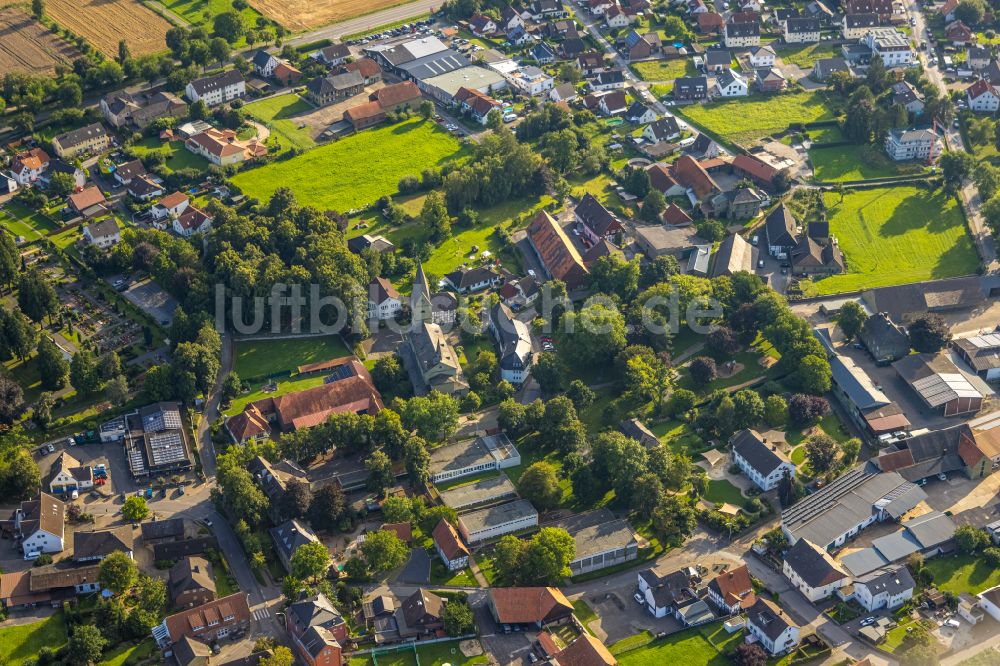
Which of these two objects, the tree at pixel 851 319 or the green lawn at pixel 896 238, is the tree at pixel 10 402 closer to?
the tree at pixel 851 319

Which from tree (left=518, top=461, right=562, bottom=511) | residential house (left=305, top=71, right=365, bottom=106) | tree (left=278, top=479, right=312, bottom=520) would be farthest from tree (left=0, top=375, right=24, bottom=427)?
residential house (left=305, top=71, right=365, bottom=106)

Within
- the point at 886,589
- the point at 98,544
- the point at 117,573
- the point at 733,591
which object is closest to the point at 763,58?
the point at 886,589

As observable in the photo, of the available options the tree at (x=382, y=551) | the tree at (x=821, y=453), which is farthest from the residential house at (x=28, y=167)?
the tree at (x=821, y=453)

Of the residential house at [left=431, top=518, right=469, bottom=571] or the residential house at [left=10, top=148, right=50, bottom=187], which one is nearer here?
the residential house at [left=431, top=518, right=469, bottom=571]

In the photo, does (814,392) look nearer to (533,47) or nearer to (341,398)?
(341,398)

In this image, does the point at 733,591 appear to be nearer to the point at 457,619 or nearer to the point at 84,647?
the point at 457,619

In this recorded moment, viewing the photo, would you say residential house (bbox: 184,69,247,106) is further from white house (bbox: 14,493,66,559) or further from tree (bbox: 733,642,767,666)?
tree (bbox: 733,642,767,666)

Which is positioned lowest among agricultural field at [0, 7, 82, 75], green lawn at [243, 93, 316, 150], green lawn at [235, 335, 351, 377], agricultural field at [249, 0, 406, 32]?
green lawn at [235, 335, 351, 377]
